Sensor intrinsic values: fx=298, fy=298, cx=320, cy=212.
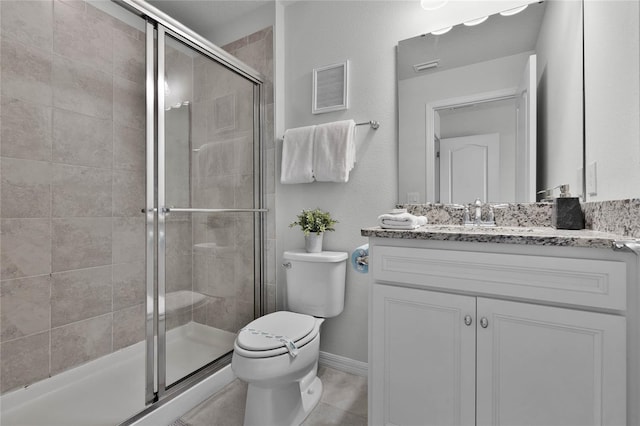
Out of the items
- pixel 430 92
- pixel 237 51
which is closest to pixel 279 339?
pixel 430 92

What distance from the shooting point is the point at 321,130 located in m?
1.80

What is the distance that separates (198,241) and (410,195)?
122 cm

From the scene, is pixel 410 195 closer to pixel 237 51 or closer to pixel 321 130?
pixel 321 130

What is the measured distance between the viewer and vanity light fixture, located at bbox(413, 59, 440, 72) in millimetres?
1598

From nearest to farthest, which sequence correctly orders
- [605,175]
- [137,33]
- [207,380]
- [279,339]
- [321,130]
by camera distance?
[605,175]
[279,339]
[137,33]
[207,380]
[321,130]

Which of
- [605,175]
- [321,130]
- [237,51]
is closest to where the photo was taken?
[605,175]

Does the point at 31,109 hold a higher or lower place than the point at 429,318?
higher

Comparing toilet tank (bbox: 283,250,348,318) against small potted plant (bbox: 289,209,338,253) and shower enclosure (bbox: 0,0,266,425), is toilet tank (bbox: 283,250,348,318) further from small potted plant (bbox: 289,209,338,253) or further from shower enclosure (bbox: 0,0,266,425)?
shower enclosure (bbox: 0,0,266,425)

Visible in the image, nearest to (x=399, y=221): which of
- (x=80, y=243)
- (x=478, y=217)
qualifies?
(x=478, y=217)

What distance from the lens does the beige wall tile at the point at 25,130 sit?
55.7 inches

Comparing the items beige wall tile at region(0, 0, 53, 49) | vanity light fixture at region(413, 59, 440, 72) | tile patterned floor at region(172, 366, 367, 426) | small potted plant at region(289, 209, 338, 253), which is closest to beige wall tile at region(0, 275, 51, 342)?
tile patterned floor at region(172, 366, 367, 426)

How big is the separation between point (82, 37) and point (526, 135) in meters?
2.38

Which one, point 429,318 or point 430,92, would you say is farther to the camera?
point 430,92

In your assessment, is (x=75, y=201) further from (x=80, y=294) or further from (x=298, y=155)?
(x=298, y=155)
